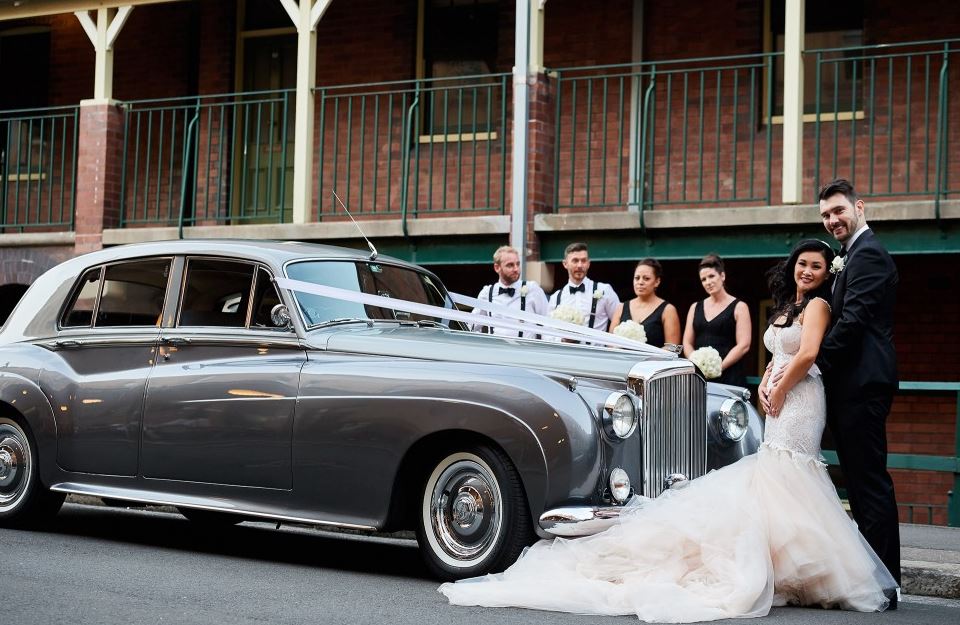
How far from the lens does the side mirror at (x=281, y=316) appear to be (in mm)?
7629

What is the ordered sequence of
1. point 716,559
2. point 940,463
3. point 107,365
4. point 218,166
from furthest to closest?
point 218,166 → point 940,463 → point 107,365 → point 716,559

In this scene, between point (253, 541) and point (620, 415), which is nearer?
point (620, 415)

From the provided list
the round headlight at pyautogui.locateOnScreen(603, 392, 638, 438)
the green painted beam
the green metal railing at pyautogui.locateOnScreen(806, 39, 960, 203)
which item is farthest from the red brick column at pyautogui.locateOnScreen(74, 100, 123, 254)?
the round headlight at pyautogui.locateOnScreen(603, 392, 638, 438)

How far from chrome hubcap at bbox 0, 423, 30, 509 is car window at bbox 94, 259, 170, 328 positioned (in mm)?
899

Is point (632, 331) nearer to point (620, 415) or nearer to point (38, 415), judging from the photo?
point (620, 415)

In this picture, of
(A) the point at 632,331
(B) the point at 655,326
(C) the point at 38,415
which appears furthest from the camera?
(B) the point at 655,326

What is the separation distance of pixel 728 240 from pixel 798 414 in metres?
5.87

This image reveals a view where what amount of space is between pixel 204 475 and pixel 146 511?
129 inches

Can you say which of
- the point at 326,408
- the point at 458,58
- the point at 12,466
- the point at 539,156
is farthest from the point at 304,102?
the point at 326,408

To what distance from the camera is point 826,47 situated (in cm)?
1441

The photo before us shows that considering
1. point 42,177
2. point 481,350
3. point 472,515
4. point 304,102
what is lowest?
point 472,515

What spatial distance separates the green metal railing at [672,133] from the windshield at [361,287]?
5643mm

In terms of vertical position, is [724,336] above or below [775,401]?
above

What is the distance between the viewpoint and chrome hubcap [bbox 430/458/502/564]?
6.69m
